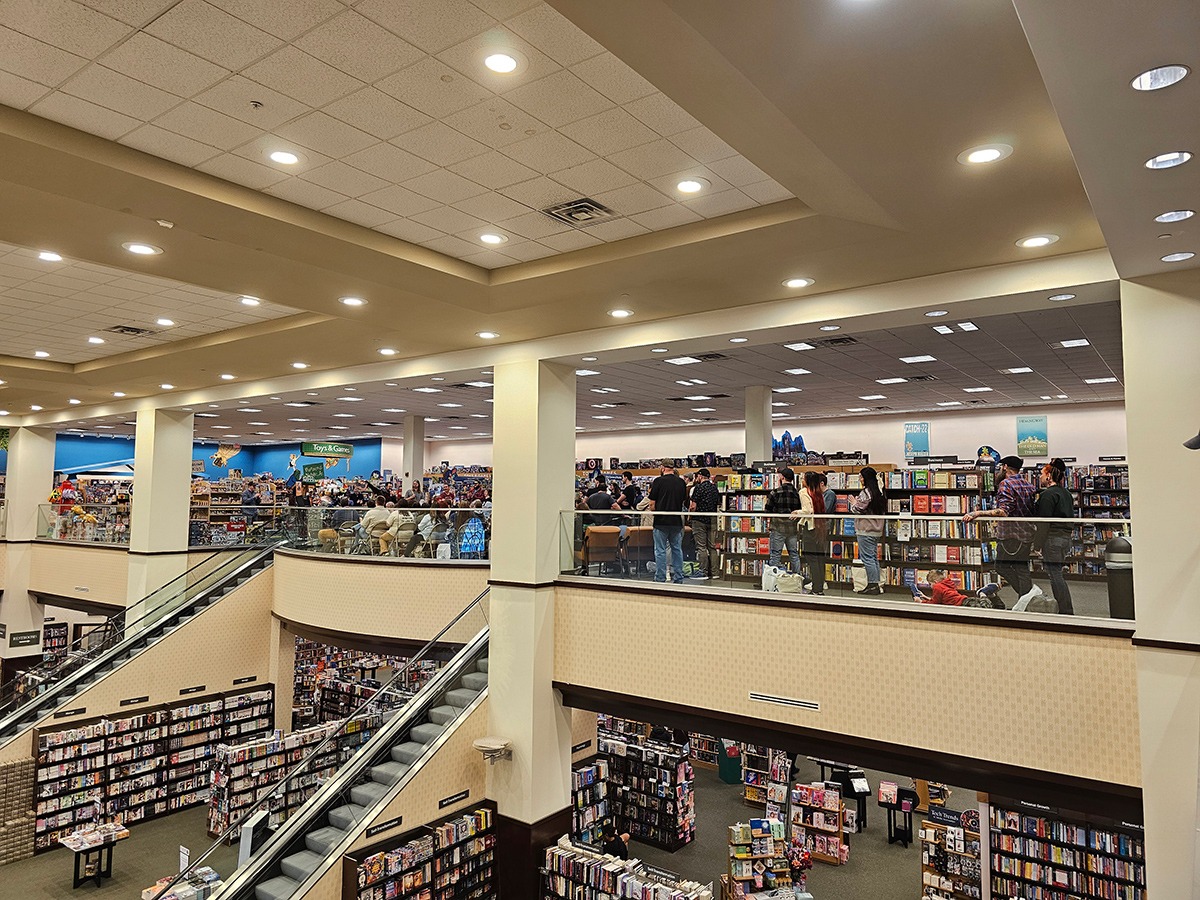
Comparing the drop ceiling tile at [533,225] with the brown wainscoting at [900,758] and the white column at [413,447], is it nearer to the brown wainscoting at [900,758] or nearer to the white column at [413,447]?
the brown wainscoting at [900,758]

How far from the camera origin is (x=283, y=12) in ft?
11.3

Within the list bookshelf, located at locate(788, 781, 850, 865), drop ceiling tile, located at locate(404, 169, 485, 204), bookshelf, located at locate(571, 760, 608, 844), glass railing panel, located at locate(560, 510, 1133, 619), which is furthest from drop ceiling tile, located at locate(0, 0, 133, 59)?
bookshelf, located at locate(788, 781, 850, 865)

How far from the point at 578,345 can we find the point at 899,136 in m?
5.38

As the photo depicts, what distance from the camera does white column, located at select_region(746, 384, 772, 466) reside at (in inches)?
547

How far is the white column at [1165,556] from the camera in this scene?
5469mm

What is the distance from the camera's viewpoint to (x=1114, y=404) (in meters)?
16.2

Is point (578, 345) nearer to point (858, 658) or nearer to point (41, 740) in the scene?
point (858, 658)

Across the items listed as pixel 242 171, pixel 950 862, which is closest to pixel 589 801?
pixel 950 862

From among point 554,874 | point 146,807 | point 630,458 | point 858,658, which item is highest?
point 630,458

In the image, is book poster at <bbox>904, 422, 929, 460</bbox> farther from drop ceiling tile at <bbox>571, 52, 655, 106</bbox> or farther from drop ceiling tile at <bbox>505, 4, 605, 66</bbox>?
drop ceiling tile at <bbox>505, 4, 605, 66</bbox>

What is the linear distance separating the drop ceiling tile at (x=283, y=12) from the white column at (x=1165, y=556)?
18.4 ft

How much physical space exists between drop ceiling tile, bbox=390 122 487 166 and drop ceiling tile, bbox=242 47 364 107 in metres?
0.53

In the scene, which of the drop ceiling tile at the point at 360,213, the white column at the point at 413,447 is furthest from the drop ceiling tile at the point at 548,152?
the white column at the point at 413,447

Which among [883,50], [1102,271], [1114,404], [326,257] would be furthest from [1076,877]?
[1114,404]
